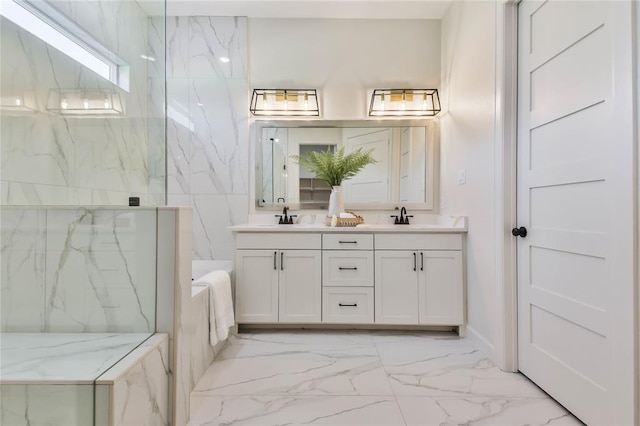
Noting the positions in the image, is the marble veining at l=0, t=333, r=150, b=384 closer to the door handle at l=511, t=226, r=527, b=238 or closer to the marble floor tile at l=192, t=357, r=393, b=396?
the marble floor tile at l=192, t=357, r=393, b=396

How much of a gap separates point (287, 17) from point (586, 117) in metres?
2.47

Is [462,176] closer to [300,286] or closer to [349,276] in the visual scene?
[349,276]

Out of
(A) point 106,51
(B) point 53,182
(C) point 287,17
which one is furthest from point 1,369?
(C) point 287,17

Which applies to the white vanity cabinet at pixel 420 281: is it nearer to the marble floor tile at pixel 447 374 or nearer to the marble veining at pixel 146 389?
the marble floor tile at pixel 447 374

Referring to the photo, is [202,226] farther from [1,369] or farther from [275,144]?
[1,369]

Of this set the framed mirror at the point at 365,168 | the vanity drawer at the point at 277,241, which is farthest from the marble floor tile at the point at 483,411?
the framed mirror at the point at 365,168

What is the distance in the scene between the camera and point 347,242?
7.97ft

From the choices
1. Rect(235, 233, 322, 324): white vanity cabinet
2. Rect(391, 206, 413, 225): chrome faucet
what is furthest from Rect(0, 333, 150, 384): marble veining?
Rect(391, 206, 413, 225): chrome faucet

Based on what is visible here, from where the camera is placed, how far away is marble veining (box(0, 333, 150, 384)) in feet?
2.94

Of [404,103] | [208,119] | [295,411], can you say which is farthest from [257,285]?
[404,103]

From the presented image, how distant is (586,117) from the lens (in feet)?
4.41

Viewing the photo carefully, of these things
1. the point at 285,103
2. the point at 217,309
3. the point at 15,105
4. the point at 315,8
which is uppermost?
the point at 315,8

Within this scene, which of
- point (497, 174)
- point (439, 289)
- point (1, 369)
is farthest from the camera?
point (439, 289)

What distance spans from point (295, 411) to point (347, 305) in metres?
1.03
